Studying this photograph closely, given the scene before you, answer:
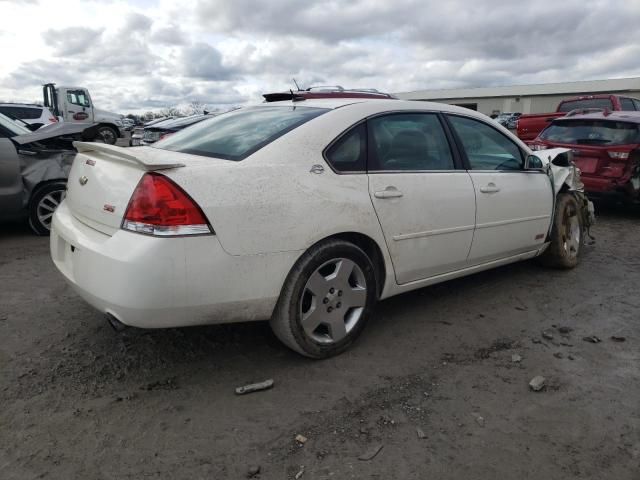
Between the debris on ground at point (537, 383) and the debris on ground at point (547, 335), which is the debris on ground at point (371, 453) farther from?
the debris on ground at point (547, 335)

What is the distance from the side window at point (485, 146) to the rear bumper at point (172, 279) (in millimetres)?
1811

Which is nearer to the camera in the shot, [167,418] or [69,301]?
[167,418]

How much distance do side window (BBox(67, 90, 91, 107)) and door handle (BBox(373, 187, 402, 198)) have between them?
23.6 metres

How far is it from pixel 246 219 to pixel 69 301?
207 cm

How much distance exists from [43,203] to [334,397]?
4622mm

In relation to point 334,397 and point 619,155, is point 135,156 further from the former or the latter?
point 619,155

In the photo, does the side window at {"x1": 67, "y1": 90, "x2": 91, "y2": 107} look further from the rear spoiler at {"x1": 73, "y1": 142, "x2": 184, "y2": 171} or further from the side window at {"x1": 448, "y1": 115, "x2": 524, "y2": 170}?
the side window at {"x1": 448, "y1": 115, "x2": 524, "y2": 170}

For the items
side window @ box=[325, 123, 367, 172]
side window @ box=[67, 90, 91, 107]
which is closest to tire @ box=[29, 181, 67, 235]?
side window @ box=[325, 123, 367, 172]

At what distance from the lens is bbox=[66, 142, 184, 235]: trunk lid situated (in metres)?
2.50

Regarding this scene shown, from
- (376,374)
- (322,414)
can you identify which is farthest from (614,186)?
(322,414)

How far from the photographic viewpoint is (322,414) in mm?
2512

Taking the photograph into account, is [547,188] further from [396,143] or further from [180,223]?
[180,223]

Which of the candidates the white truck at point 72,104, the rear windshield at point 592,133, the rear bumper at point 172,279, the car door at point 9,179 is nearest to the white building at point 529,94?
the white truck at point 72,104

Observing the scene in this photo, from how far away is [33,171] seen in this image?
5.64 meters
